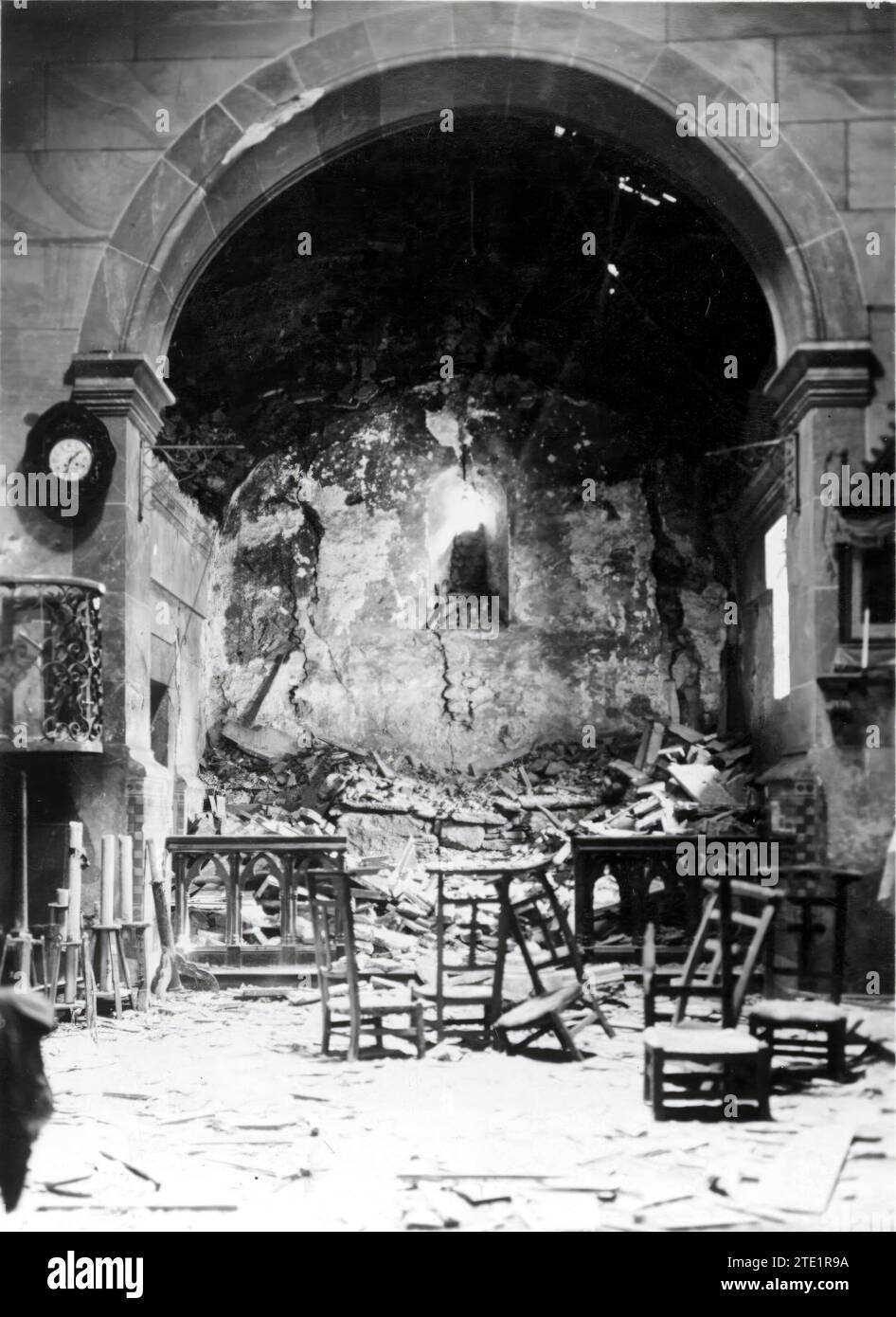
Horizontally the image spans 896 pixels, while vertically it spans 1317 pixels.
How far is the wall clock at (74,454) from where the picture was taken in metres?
8.70

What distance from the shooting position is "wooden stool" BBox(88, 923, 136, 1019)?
802 cm

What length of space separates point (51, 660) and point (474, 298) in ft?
26.7

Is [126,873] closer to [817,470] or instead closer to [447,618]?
[817,470]

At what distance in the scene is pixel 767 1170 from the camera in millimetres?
5488

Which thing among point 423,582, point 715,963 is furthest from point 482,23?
point 423,582

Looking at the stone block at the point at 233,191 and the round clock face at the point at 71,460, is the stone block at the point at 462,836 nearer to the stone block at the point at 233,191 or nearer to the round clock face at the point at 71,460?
the round clock face at the point at 71,460

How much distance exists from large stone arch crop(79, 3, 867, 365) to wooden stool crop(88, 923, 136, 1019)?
158 inches

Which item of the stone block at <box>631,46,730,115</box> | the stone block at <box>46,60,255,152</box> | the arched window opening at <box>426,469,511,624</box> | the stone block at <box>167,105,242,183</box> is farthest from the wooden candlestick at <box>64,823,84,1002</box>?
the arched window opening at <box>426,469,511,624</box>

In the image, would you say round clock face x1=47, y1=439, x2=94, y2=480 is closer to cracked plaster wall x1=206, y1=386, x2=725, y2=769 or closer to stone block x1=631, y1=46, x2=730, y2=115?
stone block x1=631, y1=46, x2=730, y2=115

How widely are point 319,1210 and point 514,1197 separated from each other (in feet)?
2.86

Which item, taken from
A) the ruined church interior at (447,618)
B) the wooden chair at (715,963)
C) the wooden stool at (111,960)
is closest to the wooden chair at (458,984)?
the ruined church interior at (447,618)

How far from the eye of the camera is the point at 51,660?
27.1ft
